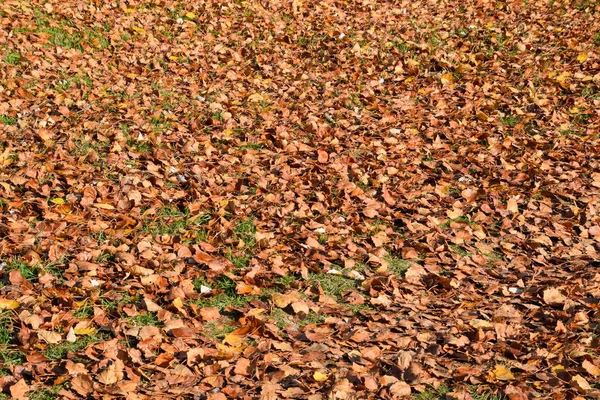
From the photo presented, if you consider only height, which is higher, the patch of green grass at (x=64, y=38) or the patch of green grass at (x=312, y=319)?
the patch of green grass at (x=64, y=38)

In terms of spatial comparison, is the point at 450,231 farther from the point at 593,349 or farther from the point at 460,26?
the point at 460,26

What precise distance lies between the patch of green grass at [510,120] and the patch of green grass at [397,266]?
101 inches

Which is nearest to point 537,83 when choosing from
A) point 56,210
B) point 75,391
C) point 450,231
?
point 450,231

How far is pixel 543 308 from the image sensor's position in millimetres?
4137

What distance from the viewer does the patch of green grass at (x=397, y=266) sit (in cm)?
452

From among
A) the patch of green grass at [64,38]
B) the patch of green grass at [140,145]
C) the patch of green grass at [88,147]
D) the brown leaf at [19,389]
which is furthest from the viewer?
the patch of green grass at [64,38]

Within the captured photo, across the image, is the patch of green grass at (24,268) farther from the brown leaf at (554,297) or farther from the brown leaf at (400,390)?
the brown leaf at (554,297)

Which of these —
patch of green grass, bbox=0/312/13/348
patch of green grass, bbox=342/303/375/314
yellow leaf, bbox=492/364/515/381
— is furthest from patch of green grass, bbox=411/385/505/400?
patch of green grass, bbox=0/312/13/348

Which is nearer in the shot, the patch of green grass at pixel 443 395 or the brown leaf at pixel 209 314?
the patch of green grass at pixel 443 395

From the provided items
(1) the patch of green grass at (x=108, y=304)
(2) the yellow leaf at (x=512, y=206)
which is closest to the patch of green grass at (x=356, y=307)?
(1) the patch of green grass at (x=108, y=304)

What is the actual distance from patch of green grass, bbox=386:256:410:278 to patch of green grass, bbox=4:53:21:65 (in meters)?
4.37

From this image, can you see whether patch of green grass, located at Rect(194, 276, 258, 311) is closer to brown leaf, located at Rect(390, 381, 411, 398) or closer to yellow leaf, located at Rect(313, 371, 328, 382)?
yellow leaf, located at Rect(313, 371, 328, 382)

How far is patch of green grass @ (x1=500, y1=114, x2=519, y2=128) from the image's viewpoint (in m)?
6.54

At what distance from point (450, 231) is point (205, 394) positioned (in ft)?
7.82
